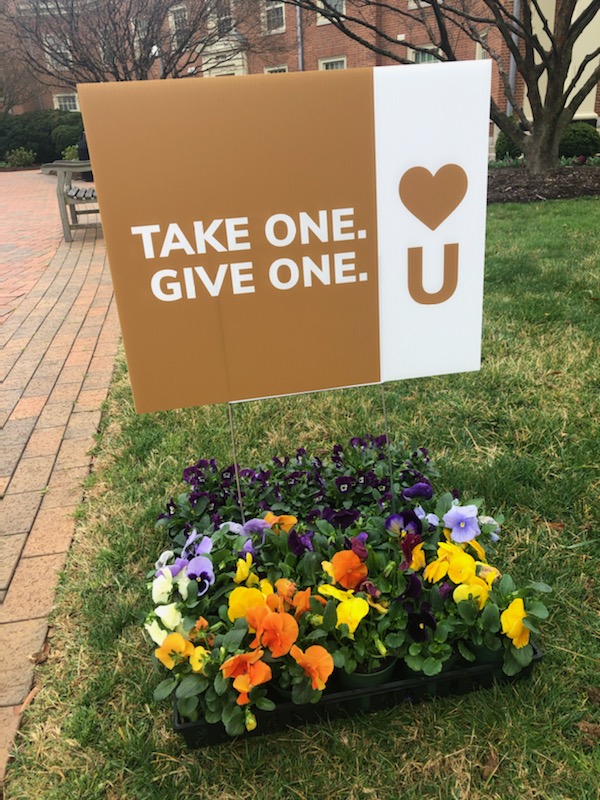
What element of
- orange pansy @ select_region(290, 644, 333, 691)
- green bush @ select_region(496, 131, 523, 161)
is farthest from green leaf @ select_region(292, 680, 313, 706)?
green bush @ select_region(496, 131, 523, 161)

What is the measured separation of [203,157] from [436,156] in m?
0.59

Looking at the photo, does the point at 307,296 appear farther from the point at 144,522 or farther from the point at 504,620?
the point at 144,522

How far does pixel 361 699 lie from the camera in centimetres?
164

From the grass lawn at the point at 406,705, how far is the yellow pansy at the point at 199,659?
266mm

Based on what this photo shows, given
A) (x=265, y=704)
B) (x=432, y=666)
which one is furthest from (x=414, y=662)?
(x=265, y=704)

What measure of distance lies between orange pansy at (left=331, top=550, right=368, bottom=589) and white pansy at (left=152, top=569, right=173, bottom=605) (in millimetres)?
448

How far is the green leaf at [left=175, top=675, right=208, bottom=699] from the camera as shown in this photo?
1.49m

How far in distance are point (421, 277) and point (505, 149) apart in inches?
519

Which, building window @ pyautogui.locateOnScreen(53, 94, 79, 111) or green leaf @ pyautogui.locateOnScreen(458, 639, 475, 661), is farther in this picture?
building window @ pyautogui.locateOnScreen(53, 94, 79, 111)

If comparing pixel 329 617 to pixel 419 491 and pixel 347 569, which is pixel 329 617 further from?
pixel 419 491

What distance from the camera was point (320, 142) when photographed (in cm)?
155

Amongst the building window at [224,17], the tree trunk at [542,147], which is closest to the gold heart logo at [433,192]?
the tree trunk at [542,147]

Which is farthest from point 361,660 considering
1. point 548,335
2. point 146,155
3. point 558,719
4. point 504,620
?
point 548,335

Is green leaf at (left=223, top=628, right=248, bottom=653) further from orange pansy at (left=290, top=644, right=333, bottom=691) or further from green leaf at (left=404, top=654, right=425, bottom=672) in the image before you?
green leaf at (left=404, top=654, right=425, bottom=672)
